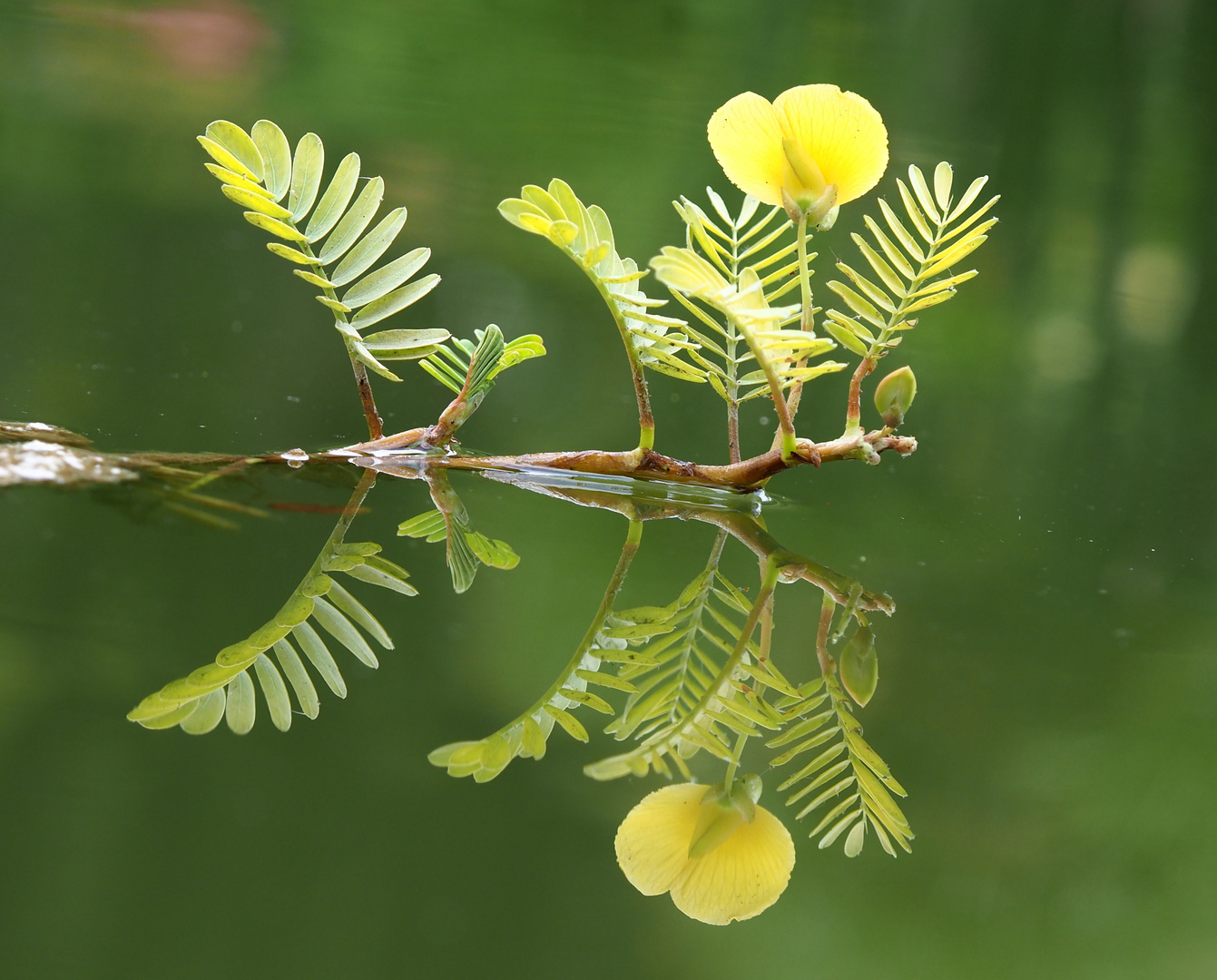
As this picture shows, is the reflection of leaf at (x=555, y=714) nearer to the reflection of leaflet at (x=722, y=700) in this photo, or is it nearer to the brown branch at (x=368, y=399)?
the reflection of leaflet at (x=722, y=700)

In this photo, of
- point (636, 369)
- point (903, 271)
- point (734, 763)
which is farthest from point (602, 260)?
point (734, 763)

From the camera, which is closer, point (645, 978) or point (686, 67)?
point (645, 978)

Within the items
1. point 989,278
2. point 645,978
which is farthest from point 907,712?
point 989,278

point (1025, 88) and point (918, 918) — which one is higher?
point (1025, 88)

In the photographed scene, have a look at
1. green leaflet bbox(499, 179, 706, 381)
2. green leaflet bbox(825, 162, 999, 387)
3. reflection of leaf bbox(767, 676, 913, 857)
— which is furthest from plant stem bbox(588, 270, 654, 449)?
reflection of leaf bbox(767, 676, 913, 857)

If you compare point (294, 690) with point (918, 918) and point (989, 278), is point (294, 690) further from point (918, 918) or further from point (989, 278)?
point (989, 278)

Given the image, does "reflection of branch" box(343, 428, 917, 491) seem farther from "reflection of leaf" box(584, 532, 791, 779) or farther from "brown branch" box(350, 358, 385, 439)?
"reflection of leaf" box(584, 532, 791, 779)
